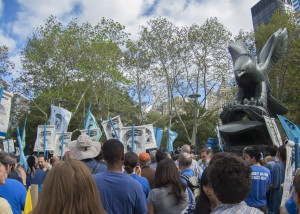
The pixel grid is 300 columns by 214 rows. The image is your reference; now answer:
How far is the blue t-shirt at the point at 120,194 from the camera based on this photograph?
2523mm

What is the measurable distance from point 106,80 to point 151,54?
14.3 feet

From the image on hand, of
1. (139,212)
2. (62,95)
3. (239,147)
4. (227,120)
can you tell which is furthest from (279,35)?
(62,95)

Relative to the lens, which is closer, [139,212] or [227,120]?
[139,212]

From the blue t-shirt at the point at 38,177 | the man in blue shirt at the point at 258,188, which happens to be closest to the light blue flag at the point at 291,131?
the man in blue shirt at the point at 258,188

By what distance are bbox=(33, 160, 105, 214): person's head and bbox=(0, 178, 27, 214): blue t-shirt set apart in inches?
62.4

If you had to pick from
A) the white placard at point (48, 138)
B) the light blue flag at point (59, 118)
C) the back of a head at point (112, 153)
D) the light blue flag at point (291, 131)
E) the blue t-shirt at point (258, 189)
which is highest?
the light blue flag at point (59, 118)

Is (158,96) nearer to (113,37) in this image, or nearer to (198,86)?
(198,86)

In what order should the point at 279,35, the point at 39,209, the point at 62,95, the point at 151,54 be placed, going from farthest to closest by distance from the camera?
the point at 151,54 < the point at 62,95 < the point at 279,35 < the point at 39,209

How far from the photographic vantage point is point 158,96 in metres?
26.1

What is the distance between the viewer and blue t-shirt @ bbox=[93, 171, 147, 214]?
2.52m

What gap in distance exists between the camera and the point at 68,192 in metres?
1.49

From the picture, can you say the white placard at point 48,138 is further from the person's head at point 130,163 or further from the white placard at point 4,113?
the person's head at point 130,163

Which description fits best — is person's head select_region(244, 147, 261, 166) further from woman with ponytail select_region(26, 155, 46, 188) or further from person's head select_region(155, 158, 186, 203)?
woman with ponytail select_region(26, 155, 46, 188)

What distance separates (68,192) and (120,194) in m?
1.11
